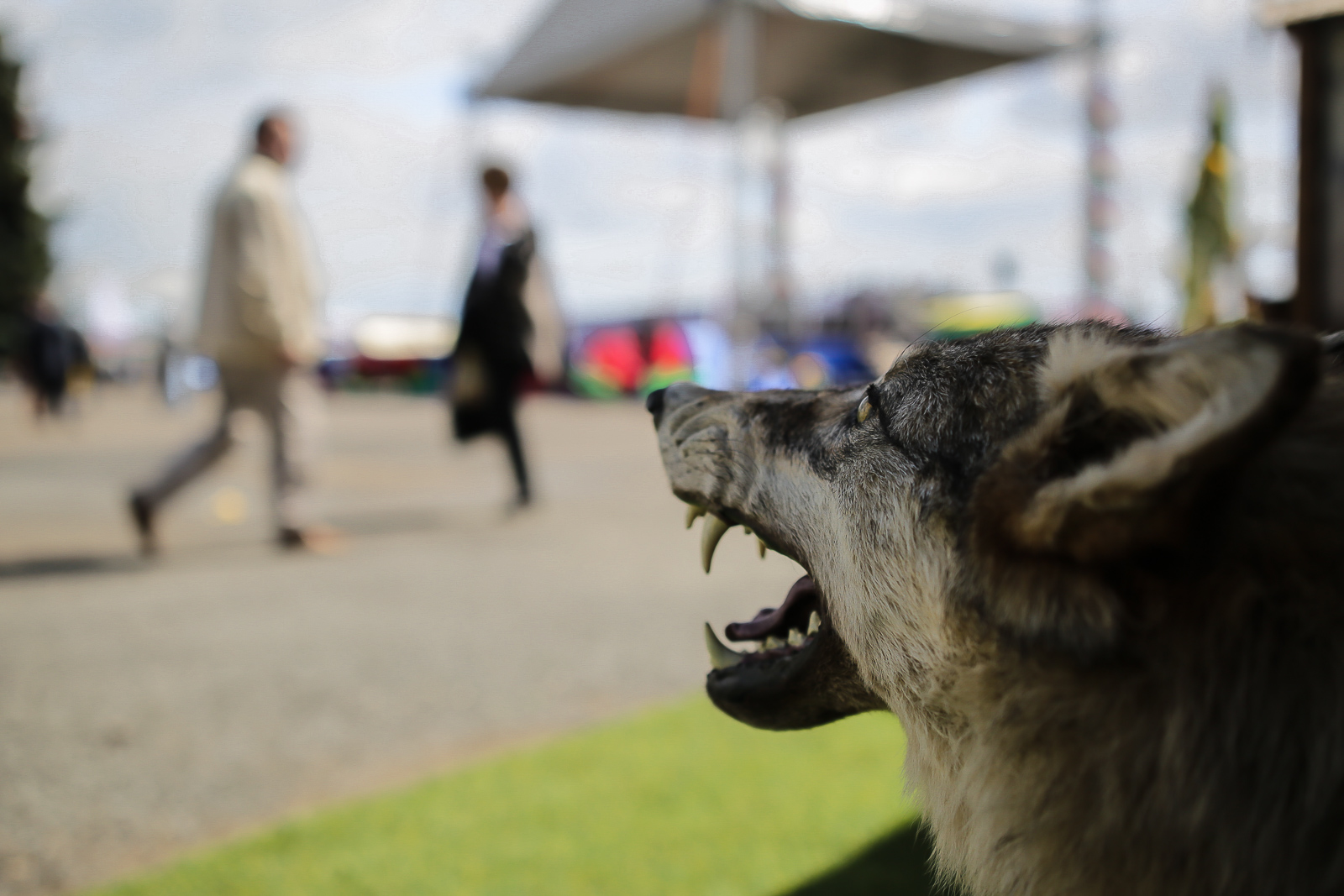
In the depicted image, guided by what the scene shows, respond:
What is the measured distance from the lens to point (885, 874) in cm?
254

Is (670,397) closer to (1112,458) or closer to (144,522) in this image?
(1112,458)

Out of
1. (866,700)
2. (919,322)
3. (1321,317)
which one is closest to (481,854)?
(866,700)

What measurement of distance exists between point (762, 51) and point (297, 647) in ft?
40.5

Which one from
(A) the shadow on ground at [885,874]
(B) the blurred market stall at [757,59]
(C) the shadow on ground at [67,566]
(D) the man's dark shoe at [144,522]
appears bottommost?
(A) the shadow on ground at [885,874]

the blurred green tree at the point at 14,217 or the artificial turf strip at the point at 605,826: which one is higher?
the blurred green tree at the point at 14,217

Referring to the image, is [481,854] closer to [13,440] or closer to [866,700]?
[866,700]

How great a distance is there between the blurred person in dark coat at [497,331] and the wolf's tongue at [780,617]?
5280 mm

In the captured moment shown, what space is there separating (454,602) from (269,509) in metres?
3.57

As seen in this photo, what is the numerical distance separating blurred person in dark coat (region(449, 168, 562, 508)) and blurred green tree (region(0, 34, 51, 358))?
140ft

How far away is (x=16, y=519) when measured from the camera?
286 inches

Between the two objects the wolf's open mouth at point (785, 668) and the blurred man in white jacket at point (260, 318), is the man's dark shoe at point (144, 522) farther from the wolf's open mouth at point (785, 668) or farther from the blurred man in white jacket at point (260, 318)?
the wolf's open mouth at point (785, 668)

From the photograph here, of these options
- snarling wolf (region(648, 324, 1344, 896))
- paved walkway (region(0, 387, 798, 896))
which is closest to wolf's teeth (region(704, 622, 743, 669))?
snarling wolf (region(648, 324, 1344, 896))

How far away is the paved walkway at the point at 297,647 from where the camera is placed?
9.84ft

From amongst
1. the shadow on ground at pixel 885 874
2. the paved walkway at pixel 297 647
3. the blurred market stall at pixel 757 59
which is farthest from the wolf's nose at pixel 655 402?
the blurred market stall at pixel 757 59
